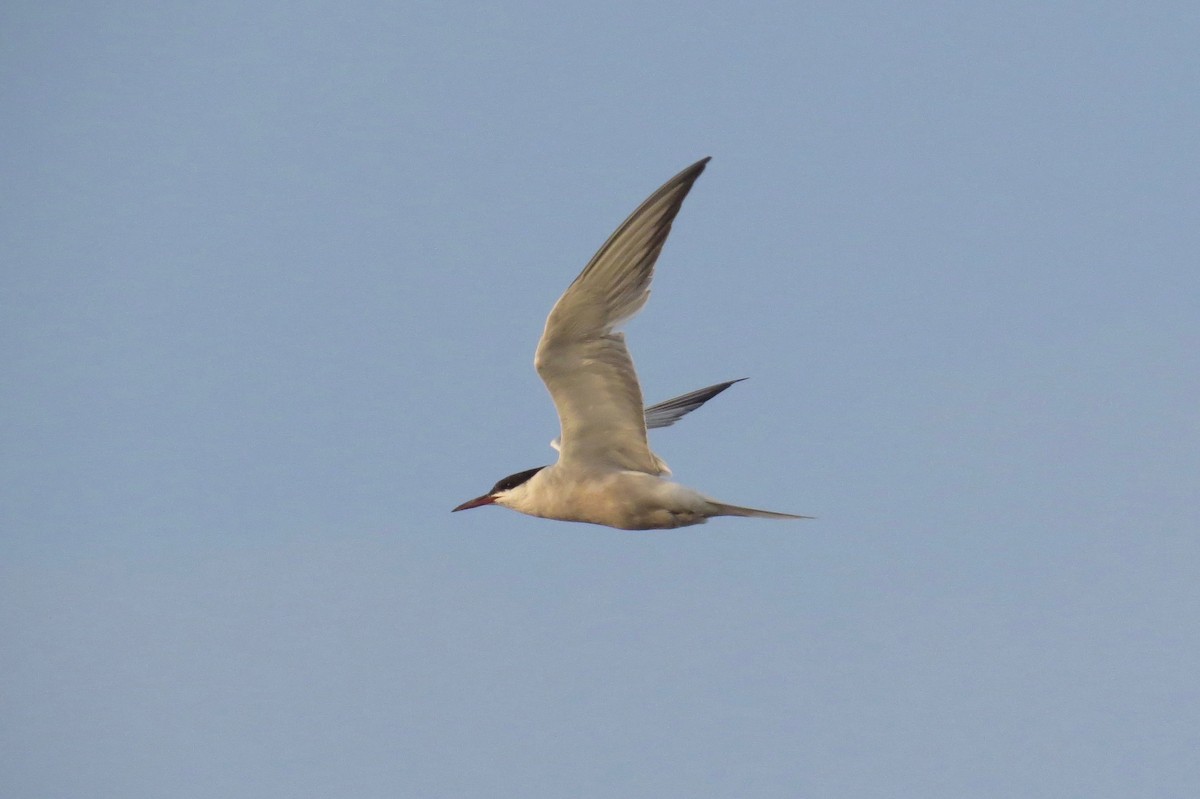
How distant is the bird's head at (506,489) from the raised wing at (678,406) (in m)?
2.32

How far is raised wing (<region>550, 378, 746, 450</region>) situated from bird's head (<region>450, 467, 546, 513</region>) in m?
2.32

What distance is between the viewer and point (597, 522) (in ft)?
32.5

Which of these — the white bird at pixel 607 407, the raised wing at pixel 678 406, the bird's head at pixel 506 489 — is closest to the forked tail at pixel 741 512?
the white bird at pixel 607 407

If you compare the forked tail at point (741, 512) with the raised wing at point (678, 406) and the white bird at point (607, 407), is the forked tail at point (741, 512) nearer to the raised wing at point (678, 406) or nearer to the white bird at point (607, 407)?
the white bird at point (607, 407)

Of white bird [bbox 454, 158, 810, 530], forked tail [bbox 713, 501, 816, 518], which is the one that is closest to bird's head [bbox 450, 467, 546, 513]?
white bird [bbox 454, 158, 810, 530]

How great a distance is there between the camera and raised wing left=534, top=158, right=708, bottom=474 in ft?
28.3

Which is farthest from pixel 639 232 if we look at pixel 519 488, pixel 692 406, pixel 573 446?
pixel 692 406

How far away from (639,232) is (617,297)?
19.8 inches

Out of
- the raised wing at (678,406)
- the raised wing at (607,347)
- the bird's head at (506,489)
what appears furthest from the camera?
the raised wing at (678,406)

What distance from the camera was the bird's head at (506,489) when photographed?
1034 centimetres

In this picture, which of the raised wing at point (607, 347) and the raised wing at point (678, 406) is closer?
the raised wing at point (607, 347)

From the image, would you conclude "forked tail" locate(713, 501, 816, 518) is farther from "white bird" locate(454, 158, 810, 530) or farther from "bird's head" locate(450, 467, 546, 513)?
"bird's head" locate(450, 467, 546, 513)

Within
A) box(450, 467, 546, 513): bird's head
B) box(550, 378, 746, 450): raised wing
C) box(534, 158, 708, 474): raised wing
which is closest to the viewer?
box(534, 158, 708, 474): raised wing

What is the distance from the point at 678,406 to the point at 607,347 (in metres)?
3.66
